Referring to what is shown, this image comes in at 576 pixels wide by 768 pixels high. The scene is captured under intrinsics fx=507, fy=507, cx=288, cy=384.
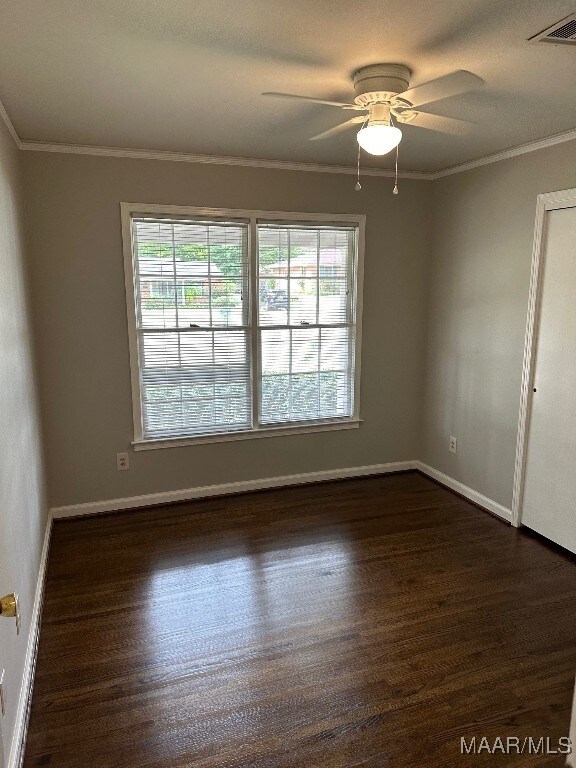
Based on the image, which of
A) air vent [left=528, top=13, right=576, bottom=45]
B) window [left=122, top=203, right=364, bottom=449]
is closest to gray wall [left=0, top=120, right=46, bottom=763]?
window [left=122, top=203, right=364, bottom=449]

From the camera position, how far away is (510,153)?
3.34 meters

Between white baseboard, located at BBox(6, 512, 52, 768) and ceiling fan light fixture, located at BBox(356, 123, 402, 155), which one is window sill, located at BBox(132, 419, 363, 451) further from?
ceiling fan light fixture, located at BBox(356, 123, 402, 155)

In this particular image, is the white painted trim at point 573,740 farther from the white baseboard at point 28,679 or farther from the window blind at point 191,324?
the window blind at point 191,324

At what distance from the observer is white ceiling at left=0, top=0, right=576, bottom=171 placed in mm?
1629

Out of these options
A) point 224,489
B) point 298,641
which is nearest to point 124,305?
point 224,489

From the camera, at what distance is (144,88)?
2266 mm

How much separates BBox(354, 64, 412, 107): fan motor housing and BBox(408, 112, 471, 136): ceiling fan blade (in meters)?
0.56

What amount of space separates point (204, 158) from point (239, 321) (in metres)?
1.15

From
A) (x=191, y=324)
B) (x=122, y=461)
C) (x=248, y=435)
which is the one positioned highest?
(x=191, y=324)

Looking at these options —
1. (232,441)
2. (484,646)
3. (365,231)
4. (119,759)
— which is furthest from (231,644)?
(365,231)


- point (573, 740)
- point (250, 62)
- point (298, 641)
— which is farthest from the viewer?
point (298, 641)

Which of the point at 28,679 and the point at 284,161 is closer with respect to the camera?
the point at 28,679

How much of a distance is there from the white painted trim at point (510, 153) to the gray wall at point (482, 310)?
4 cm

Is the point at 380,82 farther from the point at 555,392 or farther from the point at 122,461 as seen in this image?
the point at 122,461
